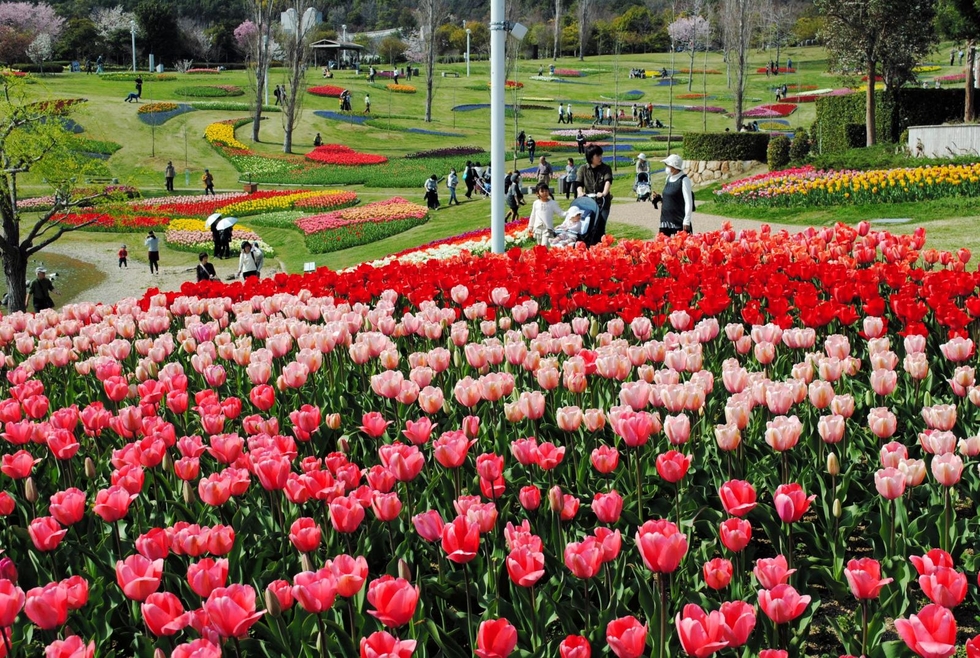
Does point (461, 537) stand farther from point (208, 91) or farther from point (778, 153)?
point (208, 91)

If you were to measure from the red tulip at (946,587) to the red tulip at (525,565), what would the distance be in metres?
0.93

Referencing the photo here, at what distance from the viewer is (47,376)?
647 centimetres

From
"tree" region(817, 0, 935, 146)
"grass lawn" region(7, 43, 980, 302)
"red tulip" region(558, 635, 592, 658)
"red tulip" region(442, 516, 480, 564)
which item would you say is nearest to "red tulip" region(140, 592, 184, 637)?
"red tulip" region(442, 516, 480, 564)

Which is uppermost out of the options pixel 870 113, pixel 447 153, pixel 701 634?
pixel 870 113

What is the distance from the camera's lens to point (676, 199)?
11406mm

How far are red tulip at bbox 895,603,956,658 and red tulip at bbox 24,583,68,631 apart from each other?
6.69ft

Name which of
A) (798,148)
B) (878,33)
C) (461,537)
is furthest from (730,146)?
(461,537)

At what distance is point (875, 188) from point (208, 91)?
52.9 m

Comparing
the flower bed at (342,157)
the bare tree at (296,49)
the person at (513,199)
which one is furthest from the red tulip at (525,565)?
the bare tree at (296,49)

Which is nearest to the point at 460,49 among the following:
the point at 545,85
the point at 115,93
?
the point at 545,85

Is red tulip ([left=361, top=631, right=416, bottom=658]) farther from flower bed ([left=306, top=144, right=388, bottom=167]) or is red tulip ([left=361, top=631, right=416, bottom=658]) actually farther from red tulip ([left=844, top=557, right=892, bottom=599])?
flower bed ([left=306, top=144, right=388, bottom=167])

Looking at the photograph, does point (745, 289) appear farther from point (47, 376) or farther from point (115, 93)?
point (115, 93)

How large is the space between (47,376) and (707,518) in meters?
4.70

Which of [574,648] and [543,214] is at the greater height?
[543,214]
